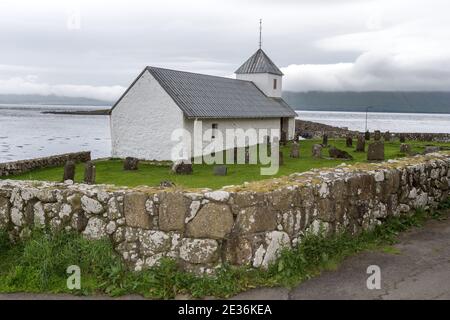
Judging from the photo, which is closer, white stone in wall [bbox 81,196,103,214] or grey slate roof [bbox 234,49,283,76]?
white stone in wall [bbox 81,196,103,214]

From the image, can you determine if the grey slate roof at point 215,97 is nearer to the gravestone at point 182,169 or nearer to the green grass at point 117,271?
the gravestone at point 182,169

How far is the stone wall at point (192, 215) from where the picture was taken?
18.7ft

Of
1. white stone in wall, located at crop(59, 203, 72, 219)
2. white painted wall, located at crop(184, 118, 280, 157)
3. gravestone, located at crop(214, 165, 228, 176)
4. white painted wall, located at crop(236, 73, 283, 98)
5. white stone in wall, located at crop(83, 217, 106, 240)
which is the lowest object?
gravestone, located at crop(214, 165, 228, 176)

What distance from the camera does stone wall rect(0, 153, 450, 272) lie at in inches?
224

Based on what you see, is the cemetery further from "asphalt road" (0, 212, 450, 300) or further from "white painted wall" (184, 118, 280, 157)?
"asphalt road" (0, 212, 450, 300)

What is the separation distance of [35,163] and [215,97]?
13.8 meters

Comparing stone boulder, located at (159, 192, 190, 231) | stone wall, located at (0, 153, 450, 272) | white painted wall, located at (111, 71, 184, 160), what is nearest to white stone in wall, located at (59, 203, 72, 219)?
stone wall, located at (0, 153, 450, 272)

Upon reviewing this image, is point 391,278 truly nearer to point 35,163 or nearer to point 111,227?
point 111,227

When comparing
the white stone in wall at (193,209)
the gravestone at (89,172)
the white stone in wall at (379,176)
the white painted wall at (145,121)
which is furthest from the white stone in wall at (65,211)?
the white painted wall at (145,121)

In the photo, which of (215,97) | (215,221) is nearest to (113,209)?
(215,221)

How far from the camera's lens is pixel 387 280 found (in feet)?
18.7

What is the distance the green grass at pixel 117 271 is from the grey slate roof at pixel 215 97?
20655mm

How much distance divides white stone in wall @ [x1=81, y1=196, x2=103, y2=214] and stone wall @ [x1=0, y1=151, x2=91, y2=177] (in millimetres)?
17636

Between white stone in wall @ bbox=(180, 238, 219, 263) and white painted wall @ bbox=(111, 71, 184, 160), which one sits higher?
white painted wall @ bbox=(111, 71, 184, 160)
